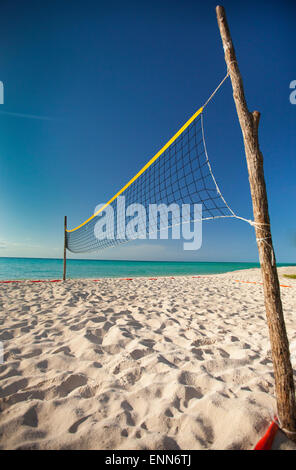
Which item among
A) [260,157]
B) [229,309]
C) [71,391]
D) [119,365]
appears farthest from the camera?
[229,309]

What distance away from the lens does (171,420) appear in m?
1.22

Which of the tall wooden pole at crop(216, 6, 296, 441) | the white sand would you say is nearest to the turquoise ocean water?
the white sand

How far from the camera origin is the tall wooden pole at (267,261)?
1.18m

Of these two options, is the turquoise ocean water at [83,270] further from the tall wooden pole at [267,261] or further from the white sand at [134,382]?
the tall wooden pole at [267,261]

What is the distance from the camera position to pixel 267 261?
1257mm

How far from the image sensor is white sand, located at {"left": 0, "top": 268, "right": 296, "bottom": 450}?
44.0 inches

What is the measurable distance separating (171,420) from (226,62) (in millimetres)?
2480

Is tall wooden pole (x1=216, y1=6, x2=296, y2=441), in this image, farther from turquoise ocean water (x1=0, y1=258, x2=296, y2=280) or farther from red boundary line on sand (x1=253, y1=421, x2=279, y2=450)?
turquoise ocean water (x1=0, y1=258, x2=296, y2=280)

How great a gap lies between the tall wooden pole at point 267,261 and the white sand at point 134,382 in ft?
0.57

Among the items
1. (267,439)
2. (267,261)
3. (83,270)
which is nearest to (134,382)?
(267,439)

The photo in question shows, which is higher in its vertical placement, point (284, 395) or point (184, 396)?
point (284, 395)

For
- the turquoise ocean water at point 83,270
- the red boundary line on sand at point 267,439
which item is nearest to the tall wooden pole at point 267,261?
the red boundary line on sand at point 267,439
